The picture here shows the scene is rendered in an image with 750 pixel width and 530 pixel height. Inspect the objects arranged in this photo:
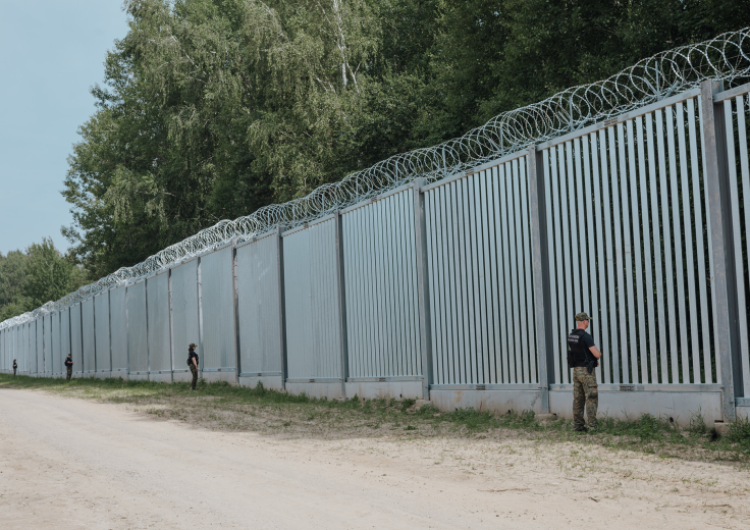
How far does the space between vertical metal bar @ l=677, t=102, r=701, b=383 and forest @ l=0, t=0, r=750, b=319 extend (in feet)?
31.0

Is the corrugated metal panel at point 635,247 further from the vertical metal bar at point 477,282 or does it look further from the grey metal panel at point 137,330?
the grey metal panel at point 137,330

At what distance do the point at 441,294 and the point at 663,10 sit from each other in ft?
32.9

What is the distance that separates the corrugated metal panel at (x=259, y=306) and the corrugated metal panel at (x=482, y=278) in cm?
671

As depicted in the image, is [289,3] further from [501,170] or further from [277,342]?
[501,170]

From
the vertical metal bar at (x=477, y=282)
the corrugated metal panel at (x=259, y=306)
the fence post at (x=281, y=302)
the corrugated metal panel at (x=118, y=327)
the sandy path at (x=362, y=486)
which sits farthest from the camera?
the corrugated metal panel at (x=118, y=327)

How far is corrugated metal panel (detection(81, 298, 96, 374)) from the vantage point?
39844 millimetres

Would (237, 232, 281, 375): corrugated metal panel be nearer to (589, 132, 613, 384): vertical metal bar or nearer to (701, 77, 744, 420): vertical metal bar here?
(589, 132, 613, 384): vertical metal bar

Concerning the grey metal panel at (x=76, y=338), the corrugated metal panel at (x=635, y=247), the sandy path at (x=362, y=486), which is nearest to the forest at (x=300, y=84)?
the grey metal panel at (x=76, y=338)

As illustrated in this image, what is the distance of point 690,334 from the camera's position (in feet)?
29.6

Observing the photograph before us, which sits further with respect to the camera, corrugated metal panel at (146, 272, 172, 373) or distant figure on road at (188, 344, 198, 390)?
corrugated metal panel at (146, 272, 172, 373)

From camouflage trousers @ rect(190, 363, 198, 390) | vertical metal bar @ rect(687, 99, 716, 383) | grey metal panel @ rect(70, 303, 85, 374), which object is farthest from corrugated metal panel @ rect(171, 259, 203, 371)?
vertical metal bar @ rect(687, 99, 716, 383)

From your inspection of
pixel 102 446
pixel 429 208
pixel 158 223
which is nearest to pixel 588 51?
pixel 429 208

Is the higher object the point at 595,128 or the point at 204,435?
the point at 595,128

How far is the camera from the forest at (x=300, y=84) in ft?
72.7
